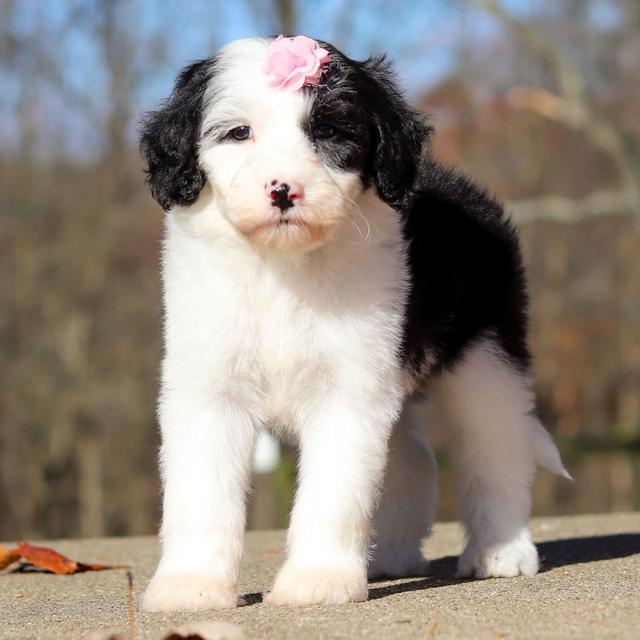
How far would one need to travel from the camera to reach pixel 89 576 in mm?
5992

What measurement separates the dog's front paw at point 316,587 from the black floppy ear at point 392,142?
Answer: 140 cm

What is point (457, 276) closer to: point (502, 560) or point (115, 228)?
point (502, 560)

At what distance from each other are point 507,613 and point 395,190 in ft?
5.27

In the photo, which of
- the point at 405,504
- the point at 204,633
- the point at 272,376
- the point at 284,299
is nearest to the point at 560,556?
the point at 405,504

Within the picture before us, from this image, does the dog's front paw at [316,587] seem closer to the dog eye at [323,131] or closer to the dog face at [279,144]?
the dog face at [279,144]

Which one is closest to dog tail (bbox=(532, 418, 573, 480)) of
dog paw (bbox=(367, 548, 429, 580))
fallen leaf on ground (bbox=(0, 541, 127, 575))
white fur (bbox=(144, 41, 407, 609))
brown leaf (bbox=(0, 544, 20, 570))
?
dog paw (bbox=(367, 548, 429, 580))

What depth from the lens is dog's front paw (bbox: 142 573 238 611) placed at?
4.30 m

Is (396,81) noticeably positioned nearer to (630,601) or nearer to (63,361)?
(630,601)

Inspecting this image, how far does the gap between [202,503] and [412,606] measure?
827 mm

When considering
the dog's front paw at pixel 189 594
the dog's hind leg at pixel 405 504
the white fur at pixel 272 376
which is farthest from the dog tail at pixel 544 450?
the dog's front paw at pixel 189 594

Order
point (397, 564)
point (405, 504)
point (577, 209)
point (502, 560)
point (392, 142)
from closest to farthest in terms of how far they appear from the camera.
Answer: point (392, 142) → point (502, 560) → point (397, 564) → point (405, 504) → point (577, 209)

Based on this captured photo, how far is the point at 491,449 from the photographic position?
5555mm

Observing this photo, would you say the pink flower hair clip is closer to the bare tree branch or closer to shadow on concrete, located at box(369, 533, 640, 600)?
shadow on concrete, located at box(369, 533, 640, 600)

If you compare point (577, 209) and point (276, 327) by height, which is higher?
point (577, 209)
